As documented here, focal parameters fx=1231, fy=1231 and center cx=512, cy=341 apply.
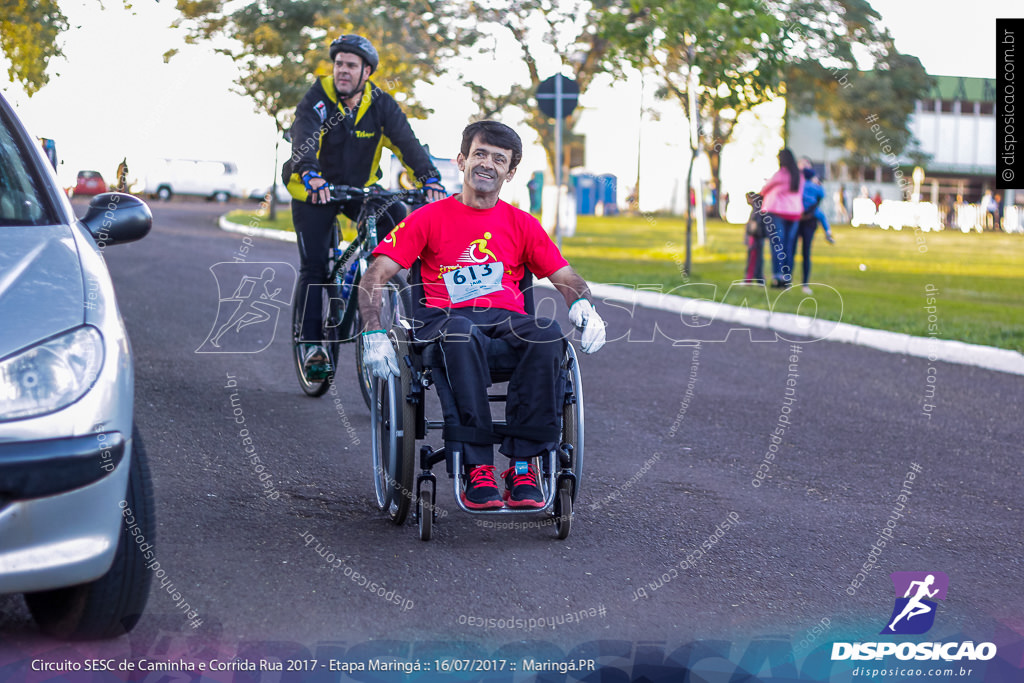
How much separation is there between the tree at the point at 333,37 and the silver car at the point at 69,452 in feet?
72.7

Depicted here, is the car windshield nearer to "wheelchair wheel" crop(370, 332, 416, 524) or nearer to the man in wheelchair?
the man in wheelchair

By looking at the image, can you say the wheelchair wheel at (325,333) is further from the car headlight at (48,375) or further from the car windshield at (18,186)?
the car headlight at (48,375)

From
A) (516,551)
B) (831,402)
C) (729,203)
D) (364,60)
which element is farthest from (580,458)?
(729,203)

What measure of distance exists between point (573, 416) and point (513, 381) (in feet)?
Result: 0.79

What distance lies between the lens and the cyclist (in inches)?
234

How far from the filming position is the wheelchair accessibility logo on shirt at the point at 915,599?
3.42 m

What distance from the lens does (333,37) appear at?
27656 millimetres

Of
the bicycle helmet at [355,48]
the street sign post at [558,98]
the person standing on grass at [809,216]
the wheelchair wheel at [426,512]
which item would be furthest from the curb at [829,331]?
the wheelchair wheel at [426,512]

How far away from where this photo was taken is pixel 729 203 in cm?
5234

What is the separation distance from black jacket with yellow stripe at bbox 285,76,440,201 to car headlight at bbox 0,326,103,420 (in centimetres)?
331

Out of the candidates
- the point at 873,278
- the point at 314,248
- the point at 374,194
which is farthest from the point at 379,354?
the point at 873,278

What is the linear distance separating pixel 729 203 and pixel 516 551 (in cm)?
4972

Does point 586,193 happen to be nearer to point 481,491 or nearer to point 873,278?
point 873,278

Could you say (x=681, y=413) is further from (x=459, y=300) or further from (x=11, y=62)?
(x=11, y=62)
